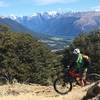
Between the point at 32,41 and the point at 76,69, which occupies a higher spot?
the point at 76,69

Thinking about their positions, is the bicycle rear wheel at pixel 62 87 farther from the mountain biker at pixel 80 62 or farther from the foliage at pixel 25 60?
the foliage at pixel 25 60

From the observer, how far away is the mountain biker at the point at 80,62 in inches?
765

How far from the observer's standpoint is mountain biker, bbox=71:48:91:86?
19438mm

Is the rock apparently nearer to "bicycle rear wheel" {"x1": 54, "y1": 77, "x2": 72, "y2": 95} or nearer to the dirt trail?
the dirt trail

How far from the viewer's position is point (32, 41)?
256 ft

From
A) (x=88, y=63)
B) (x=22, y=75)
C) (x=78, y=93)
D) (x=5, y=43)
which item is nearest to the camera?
(x=78, y=93)

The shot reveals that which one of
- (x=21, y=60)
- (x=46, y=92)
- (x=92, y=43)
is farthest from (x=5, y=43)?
(x=46, y=92)

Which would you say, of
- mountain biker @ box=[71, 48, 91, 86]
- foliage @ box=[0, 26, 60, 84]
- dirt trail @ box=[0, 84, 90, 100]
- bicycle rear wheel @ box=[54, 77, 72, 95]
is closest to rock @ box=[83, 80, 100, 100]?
dirt trail @ box=[0, 84, 90, 100]

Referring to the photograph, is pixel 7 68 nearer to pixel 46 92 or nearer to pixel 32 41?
pixel 32 41

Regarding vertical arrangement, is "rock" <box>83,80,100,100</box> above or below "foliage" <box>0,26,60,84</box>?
above

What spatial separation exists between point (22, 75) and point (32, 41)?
12807 mm

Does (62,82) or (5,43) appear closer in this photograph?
(62,82)

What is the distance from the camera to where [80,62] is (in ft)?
64.1

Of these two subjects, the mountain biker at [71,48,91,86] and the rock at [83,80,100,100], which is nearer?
the rock at [83,80,100,100]
